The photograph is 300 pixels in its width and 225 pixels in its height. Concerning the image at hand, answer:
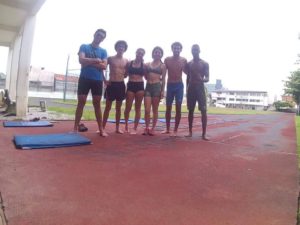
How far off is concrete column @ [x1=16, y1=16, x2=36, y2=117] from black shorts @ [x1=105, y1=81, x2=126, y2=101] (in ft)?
11.4

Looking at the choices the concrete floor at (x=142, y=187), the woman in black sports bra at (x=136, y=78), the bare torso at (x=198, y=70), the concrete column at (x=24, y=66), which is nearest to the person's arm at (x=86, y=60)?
the woman in black sports bra at (x=136, y=78)

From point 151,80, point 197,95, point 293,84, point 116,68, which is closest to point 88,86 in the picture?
point 116,68

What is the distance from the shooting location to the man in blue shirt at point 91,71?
489 centimetres

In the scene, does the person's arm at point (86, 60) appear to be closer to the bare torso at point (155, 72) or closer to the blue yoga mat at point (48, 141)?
the bare torso at point (155, 72)

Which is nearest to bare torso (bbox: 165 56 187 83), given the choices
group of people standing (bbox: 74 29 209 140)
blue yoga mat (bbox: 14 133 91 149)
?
group of people standing (bbox: 74 29 209 140)

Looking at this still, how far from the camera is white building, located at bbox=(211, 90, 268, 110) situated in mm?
96625

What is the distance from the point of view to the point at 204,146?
4.59m

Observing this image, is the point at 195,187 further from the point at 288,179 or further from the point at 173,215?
the point at 288,179

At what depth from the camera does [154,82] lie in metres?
5.65

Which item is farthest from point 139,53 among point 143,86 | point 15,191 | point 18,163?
point 15,191

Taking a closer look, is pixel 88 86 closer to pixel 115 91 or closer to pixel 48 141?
pixel 115 91

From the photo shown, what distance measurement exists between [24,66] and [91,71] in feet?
12.0

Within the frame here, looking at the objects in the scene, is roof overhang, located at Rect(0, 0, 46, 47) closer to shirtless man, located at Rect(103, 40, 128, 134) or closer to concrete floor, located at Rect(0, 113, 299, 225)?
shirtless man, located at Rect(103, 40, 128, 134)

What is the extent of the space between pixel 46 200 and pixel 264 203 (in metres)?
1.57
